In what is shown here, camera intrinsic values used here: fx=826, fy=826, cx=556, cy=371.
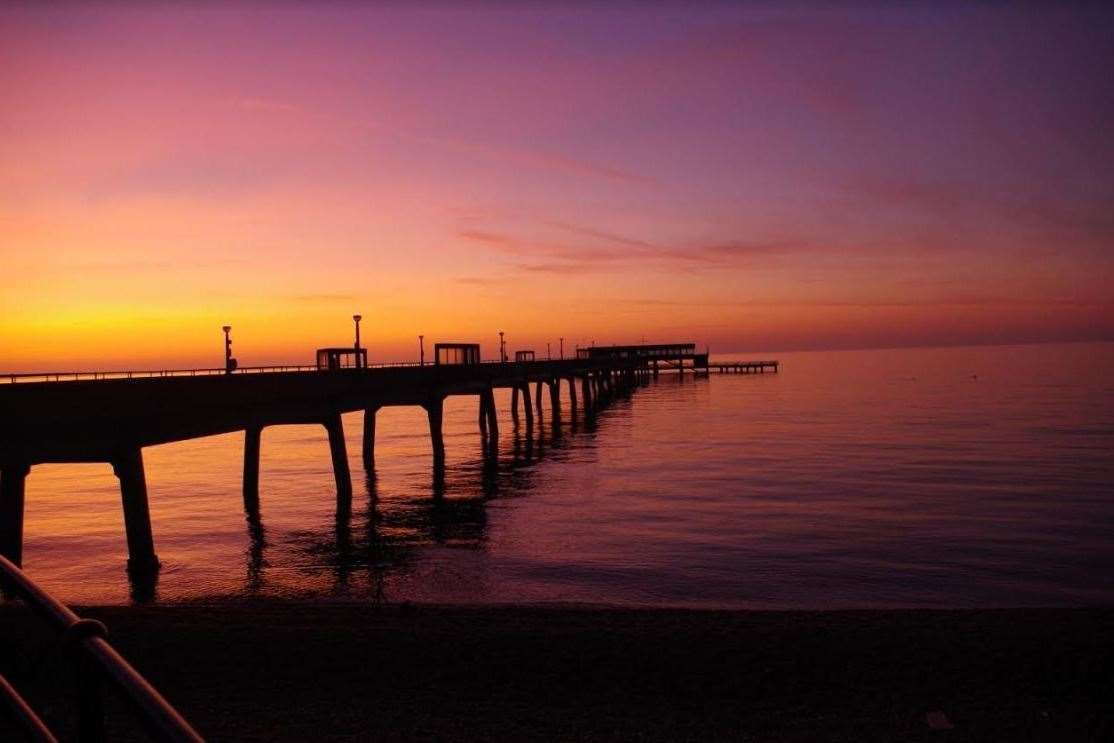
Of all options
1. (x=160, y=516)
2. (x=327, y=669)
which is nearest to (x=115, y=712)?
(x=327, y=669)

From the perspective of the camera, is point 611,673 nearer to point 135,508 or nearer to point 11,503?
point 135,508

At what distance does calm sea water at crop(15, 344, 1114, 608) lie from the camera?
18516 millimetres

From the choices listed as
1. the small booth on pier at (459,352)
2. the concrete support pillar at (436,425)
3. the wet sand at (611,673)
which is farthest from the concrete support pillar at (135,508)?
the small booth on pier at (459,352)

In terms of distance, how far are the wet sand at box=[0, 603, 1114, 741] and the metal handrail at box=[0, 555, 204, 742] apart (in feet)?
16.3

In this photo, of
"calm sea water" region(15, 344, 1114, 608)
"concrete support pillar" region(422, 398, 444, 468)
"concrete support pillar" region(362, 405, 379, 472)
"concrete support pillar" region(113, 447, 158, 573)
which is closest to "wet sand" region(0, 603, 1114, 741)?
"calm sea water" region(15, 344, 1114, 608)

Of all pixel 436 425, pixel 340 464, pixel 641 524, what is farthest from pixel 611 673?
pixel 436 425

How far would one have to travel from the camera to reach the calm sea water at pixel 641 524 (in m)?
18.5

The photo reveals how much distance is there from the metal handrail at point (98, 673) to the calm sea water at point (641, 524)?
47.2 feet

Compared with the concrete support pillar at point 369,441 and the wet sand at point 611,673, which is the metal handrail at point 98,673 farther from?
the concrete support pillar at point 369,441

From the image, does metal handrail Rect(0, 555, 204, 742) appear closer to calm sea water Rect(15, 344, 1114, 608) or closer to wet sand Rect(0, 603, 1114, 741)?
wet sand Rect(0, 603, 1114, 741)

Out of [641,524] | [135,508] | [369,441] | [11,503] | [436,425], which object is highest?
[11,503]

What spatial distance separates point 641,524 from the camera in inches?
1035

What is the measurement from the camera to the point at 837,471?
3784 cm

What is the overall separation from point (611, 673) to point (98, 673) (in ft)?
28.1
